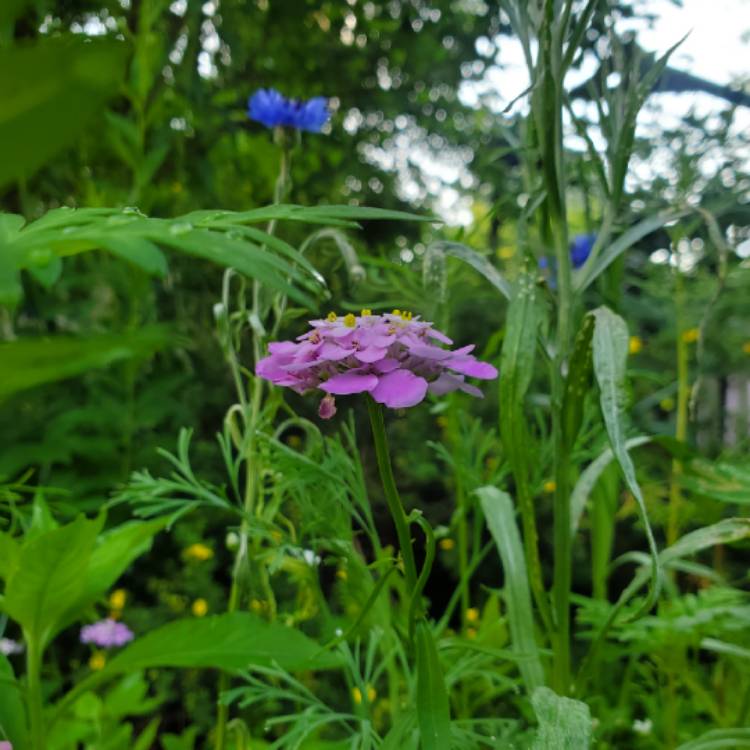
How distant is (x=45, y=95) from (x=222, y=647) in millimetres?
625

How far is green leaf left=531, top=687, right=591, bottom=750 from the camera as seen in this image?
2.03ft

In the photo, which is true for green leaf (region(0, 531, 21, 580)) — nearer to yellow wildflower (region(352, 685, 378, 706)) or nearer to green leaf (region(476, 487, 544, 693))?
yellow wildflower (region(352, 685, 378, 706))

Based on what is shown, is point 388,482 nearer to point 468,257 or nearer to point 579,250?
point 468,257

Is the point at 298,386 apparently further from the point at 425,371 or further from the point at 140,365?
the point at 140,365

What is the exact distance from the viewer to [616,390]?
2.33ft

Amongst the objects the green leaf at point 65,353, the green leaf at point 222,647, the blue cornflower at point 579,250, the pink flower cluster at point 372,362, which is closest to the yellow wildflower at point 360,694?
the green leaf at point 222,647

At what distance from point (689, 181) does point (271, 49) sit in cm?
186

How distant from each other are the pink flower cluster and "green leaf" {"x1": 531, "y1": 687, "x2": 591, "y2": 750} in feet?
0.95

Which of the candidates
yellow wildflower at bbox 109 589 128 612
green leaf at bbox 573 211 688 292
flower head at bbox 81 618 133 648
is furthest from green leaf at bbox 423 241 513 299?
yellow wildflower at bbox 109 589 128 612

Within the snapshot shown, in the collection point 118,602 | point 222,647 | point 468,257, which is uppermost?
point 468,257

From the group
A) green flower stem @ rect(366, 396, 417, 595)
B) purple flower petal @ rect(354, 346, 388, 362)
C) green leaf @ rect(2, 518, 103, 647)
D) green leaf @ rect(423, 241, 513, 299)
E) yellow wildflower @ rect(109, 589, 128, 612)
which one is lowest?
yellow wildflower @ rect(109, 589, 128, 612)

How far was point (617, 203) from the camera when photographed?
2.85 ft

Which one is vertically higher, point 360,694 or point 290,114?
point 290,114

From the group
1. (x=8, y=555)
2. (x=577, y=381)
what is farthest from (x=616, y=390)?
(x=8, y=555)
